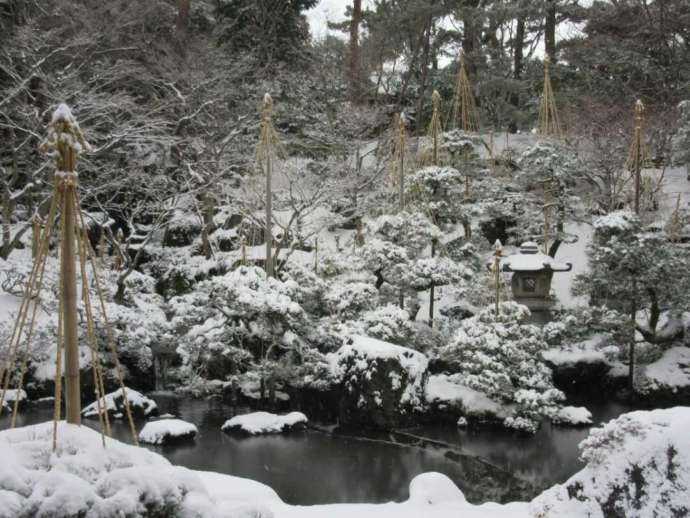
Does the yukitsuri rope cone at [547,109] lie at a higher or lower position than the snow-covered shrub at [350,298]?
higher

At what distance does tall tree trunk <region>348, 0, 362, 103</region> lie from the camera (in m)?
20.3

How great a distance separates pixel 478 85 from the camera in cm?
1911

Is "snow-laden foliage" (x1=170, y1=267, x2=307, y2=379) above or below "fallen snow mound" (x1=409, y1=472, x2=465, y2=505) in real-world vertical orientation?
above

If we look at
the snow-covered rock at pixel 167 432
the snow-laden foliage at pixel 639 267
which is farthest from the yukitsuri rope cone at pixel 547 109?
the snow-covered rock at pixel 167 432

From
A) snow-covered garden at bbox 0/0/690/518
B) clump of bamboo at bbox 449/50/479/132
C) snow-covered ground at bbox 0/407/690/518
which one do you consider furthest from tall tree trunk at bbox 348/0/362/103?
snow-covered ground at bbox 0/407/690/518

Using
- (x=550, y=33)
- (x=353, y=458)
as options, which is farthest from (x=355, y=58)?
(x=353, y=458)

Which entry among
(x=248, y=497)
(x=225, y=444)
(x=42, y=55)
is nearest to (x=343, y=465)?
(x=225, y=444)

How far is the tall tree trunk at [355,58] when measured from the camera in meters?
20.3

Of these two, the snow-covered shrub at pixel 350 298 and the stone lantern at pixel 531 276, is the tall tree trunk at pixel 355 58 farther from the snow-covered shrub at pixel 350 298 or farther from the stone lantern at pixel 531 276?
the snow-covered shrub at pixel 350 298

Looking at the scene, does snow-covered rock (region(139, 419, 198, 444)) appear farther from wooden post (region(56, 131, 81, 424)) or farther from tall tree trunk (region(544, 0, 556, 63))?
tall tree trunk (region(544, 0, 556, 63))

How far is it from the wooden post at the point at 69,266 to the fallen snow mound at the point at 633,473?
385cm

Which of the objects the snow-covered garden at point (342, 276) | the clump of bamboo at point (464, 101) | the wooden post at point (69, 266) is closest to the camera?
the wooden post at point (69, 266)

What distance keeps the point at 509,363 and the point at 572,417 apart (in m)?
1.35

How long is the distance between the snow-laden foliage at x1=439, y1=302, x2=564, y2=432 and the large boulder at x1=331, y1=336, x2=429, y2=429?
0.89 metres
